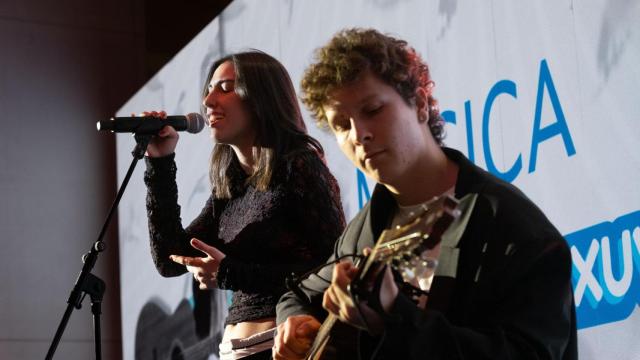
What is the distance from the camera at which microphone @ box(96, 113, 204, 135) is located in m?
2.63

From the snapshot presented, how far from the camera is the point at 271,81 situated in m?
2.51

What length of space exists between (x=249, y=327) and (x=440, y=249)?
91cm

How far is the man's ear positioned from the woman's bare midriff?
787mm

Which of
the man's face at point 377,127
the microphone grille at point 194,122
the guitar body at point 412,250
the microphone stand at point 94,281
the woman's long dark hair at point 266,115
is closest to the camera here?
the guitar body at point 412,250

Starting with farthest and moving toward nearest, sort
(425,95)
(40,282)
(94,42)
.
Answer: (94,42) → (40,282) → (425,95)

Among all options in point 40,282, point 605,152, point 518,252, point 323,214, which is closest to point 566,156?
point 605,152

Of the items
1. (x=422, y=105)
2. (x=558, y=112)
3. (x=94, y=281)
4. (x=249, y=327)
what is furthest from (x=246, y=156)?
(x=422, y=105)

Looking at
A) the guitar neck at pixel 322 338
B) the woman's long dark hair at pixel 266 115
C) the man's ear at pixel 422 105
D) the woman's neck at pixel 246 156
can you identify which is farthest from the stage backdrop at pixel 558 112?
the guitar neck at pixel 322 338

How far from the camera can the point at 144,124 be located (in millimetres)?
2662

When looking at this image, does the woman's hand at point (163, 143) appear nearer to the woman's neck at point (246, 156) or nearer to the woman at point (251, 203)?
the woman at point (251, 203)

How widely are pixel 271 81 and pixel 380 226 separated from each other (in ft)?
2.97

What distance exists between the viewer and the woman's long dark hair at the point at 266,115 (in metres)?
2.41

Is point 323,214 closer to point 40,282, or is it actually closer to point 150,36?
point 40,282

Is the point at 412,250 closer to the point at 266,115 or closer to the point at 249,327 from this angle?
the point at 249,327
